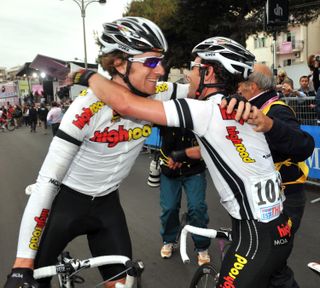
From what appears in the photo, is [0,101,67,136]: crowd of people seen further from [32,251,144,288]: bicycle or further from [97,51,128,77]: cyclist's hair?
[32,251,144,288]: bicycle

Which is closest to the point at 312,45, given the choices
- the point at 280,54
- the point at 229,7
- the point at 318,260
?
the point at 280,54

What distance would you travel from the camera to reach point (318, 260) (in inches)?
162

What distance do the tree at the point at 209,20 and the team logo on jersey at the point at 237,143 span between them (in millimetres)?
18175

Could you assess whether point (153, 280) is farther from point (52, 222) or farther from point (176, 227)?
point (52, 222)

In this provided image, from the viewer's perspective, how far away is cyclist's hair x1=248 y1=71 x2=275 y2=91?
8.61ft

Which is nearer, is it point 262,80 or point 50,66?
point 262,80

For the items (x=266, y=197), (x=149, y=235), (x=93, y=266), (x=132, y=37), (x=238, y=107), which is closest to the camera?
(x=238, y=107)

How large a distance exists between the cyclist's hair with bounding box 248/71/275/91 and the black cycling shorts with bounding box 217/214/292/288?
1.08 m

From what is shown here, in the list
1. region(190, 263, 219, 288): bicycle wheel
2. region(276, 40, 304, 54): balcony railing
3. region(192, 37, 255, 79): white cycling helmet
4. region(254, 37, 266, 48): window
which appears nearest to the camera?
region(192, 37, 255, 79): white cycling helmet

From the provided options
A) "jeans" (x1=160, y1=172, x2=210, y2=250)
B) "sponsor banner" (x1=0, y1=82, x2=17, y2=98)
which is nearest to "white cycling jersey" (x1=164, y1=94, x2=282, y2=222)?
"jeans" (x1=160, y1=172, x2=210, y2=250)

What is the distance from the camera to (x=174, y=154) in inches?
103

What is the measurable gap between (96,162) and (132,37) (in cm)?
70

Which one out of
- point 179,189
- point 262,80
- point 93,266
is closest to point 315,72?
point 179,189

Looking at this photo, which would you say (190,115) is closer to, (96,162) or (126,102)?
(126,102)
